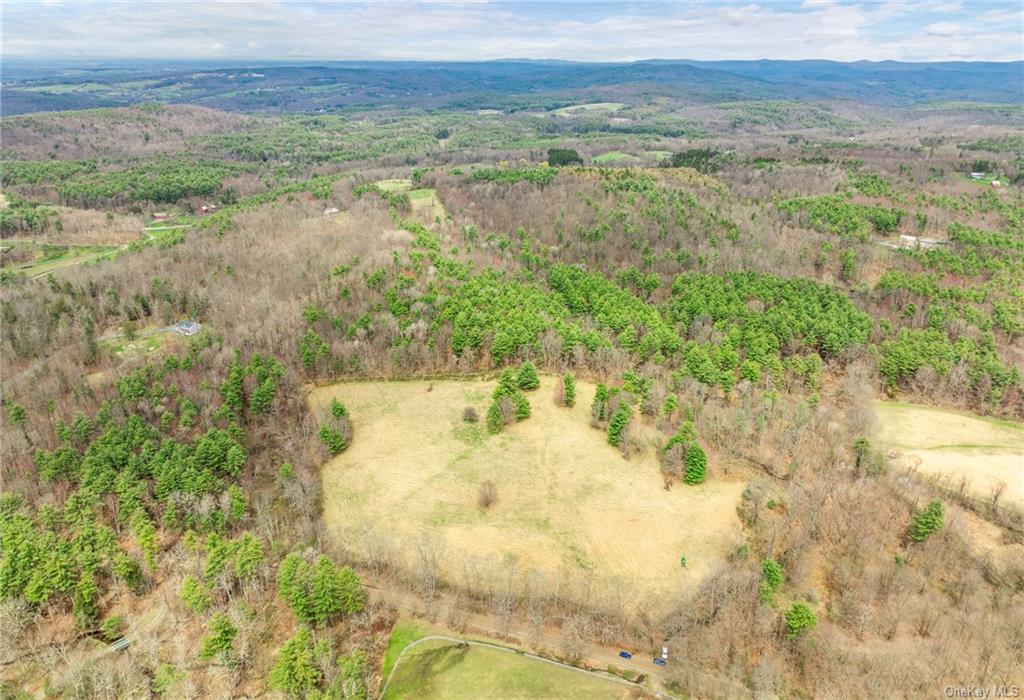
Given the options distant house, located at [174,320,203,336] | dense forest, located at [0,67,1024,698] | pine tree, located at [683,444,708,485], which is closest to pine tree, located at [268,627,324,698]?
dense forest, located at [0,67,1024,698]

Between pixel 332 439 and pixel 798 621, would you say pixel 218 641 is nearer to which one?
pixel 332 439

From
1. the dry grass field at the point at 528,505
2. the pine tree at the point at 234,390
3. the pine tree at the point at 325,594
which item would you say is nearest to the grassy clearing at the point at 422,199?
the pine tree at the point at 234,390

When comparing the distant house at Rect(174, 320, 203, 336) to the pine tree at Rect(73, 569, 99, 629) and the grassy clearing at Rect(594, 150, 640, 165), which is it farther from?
the grassy clearing at Rect(594, 150, 640, 165)

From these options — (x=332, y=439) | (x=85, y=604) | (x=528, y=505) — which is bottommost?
(x=528, y=505)

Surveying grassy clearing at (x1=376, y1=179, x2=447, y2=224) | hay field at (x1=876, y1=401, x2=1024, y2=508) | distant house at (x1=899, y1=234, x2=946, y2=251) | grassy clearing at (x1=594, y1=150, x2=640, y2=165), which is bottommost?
hay field at (x1=876, y1=401, x2=1024, y2=508)

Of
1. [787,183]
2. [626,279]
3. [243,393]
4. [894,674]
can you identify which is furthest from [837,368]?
[787,183]

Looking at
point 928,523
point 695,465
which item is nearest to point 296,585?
point 695,465

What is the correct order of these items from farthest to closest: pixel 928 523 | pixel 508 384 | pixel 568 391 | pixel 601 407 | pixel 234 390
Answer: pixel 508 384 < pixel 568 391 < pixel 234 390 < pixel 601 407 < pixel 928 523
